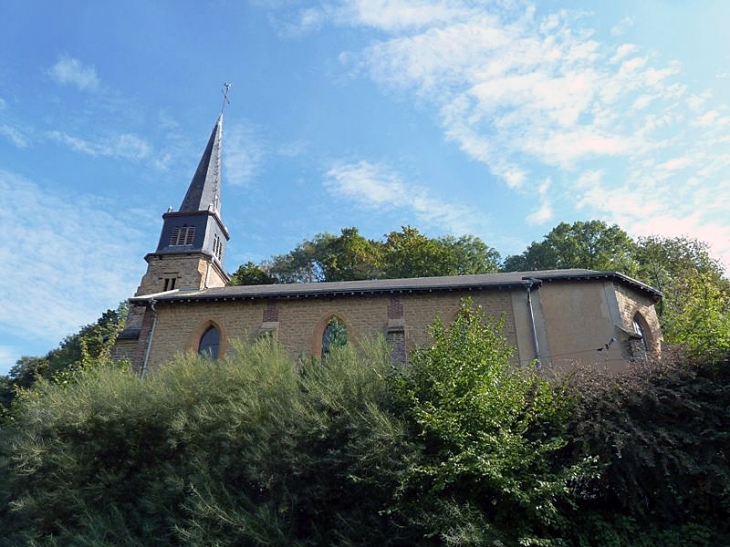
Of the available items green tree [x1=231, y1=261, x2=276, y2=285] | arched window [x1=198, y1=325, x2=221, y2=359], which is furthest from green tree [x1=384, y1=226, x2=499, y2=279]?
arched window [x1=198, y1=325, x2=221, y2=359]

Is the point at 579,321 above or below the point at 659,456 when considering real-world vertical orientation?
above

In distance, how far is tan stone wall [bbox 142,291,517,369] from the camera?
1872cm

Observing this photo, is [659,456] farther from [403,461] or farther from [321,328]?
[321,328]

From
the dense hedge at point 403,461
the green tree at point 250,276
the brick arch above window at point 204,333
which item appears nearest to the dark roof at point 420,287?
the brick arch above window at point 204,333

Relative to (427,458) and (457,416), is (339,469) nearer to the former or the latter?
(427,458)

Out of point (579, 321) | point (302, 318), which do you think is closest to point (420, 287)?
point (302, 318)

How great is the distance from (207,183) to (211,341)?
12.2 m

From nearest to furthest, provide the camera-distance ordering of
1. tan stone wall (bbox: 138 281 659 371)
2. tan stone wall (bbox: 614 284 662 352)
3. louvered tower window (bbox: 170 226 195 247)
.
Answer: tan stone wall (bbox: 138 281 659 371) → tan stone wall (bbox: 614 284 662 352) → louvered tower window (bbox: 170 226 195 247)

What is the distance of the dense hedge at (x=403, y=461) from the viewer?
8.13 metres

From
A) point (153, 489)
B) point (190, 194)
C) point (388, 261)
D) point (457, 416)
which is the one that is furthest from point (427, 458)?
point (388, 261)

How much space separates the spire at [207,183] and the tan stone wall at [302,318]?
894cm

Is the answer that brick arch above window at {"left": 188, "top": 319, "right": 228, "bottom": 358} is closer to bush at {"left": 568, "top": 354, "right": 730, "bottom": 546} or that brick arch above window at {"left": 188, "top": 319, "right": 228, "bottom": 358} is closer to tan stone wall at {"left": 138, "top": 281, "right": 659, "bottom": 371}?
tan stone wall at {"left": 138, "top": 281, "right": 659, "bottom": 371}

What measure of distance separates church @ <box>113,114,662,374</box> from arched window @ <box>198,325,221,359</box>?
4 centimetres

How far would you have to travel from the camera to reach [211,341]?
1984 cm
